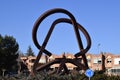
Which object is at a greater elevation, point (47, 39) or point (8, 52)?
point (8, 52)

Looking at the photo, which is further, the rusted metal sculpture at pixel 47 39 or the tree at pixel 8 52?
the tree at pixel 8 52

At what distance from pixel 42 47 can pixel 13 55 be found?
40257 mm

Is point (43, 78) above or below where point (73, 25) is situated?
below

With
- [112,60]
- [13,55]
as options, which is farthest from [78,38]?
[112,60]

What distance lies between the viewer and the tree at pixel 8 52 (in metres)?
83.1

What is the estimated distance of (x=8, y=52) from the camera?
283 ft

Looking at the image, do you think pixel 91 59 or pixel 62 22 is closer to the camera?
pixel 62 22

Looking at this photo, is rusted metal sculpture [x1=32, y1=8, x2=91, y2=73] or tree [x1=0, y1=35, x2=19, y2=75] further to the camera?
tree [x1=0, y1=35, x2=19, y2=75]

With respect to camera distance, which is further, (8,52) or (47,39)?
(8,52)

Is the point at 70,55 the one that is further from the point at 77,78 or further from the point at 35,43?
the point at 77,78

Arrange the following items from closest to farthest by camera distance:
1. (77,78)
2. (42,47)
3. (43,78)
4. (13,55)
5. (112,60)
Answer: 1. (43,78)
2. (77,78)
3. (42,47)
4. (13,55)
5. (112,60)

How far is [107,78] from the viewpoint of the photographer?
35.0 metres

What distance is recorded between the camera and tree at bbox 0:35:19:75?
8306 centimetres

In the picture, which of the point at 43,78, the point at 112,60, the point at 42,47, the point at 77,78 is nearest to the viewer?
the point at 43,78
